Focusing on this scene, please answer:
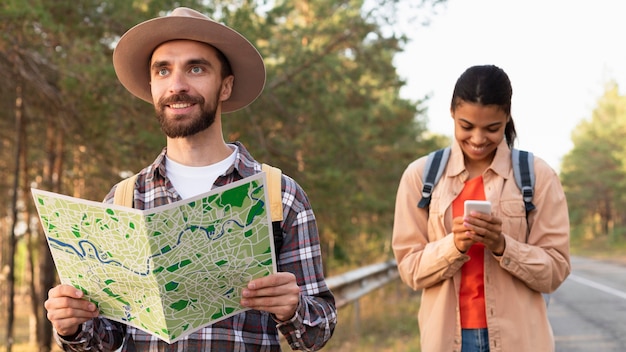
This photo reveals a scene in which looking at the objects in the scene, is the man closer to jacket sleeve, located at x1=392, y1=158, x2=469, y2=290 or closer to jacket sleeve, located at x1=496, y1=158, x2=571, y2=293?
jacket sleeve, located at x1=392, y1=158, x2=469, y2=290

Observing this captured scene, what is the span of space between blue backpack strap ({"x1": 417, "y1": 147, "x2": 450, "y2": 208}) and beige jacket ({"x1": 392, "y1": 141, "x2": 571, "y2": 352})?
3 cm

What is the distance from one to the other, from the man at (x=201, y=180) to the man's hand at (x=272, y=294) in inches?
2.9

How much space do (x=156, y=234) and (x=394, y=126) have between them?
18696 millimetres

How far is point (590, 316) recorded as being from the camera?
11.6 meters

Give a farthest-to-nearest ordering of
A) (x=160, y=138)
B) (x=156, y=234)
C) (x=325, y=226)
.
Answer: (x=325, y=226) → (x=160, y=138) → (x=156, y=234)

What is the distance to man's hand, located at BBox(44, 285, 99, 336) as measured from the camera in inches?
84.0

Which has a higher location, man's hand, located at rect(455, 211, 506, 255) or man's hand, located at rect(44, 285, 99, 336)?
man's hand, located at rect(455, 211, 506, 255)

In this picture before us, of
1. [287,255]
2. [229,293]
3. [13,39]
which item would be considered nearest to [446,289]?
[287,255]

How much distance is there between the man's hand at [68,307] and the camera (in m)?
2.13

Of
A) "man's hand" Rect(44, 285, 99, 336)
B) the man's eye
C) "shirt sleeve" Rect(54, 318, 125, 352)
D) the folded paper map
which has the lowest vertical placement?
"shirt sleeve" Rect(54, 318, 125, 352)

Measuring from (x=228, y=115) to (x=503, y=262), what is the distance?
708cm

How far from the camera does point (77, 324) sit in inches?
85.5

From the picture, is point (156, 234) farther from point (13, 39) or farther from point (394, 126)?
point (394, 126)

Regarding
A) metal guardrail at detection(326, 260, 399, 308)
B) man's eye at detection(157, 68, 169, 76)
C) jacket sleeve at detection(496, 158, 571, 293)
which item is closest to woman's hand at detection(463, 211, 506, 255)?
jacket sleeve at detection(496, 158, 571, 293)
